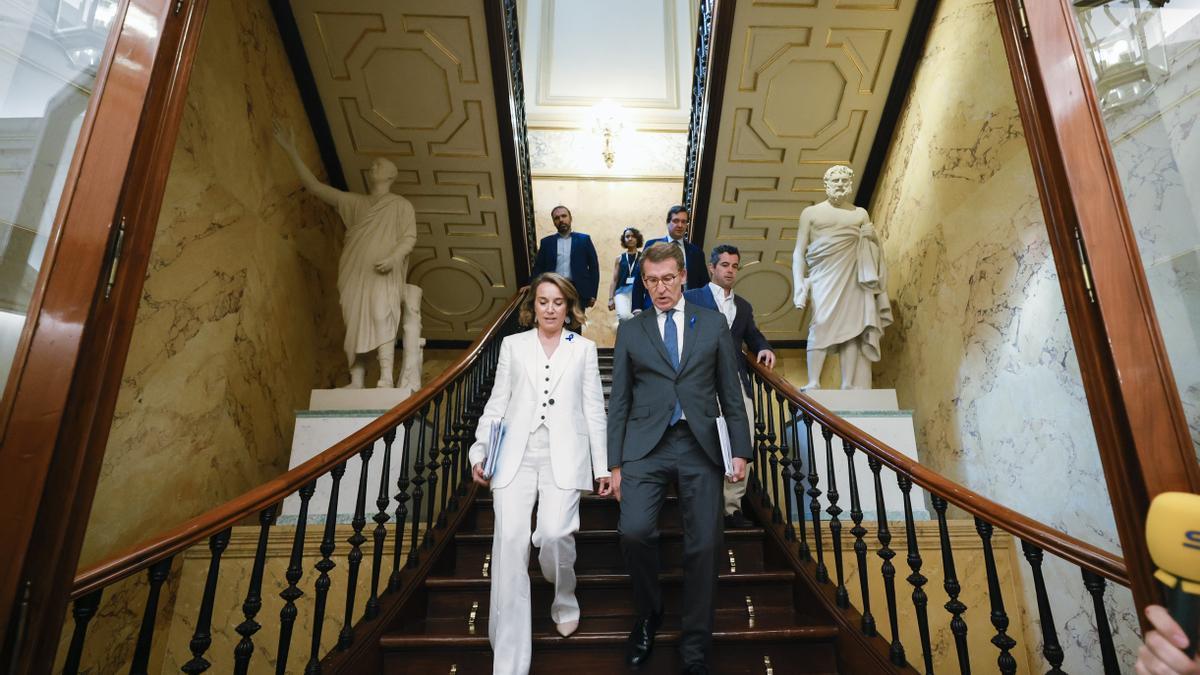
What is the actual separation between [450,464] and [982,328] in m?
3.24

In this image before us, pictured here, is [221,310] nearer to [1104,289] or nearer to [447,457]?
[447,457]

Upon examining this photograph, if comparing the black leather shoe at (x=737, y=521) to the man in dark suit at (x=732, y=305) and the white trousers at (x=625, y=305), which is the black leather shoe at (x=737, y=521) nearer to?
the man in dark suit at (x=732, y=305)

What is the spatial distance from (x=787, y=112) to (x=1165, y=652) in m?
5.33

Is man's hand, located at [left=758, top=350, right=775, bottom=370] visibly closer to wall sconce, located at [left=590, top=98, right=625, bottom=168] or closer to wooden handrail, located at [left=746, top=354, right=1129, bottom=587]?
wooden handrail, located at [left=746, top=354, right=1129, bottom=587]

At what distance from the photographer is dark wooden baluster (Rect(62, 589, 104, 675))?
4.86 ft

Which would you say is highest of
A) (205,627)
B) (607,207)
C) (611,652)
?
(607,207)

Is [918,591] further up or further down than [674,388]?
further down

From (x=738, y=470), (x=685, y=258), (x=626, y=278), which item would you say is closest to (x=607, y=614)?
(x=738, y=470)

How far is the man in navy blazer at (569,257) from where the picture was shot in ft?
17.7

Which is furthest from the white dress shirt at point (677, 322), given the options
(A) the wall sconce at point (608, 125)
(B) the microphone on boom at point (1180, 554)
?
(A) the wall sconce at point (608, 125)

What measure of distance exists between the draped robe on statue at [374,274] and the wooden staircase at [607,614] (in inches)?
67.0

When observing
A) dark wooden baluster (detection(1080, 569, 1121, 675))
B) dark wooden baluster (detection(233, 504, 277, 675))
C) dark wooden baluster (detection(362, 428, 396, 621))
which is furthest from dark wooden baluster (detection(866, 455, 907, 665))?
dark wooden baluster (detection(233, 504, 277, 675))

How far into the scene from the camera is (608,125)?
8250 millimetres

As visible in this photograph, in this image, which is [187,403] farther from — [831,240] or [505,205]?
[831,240]
